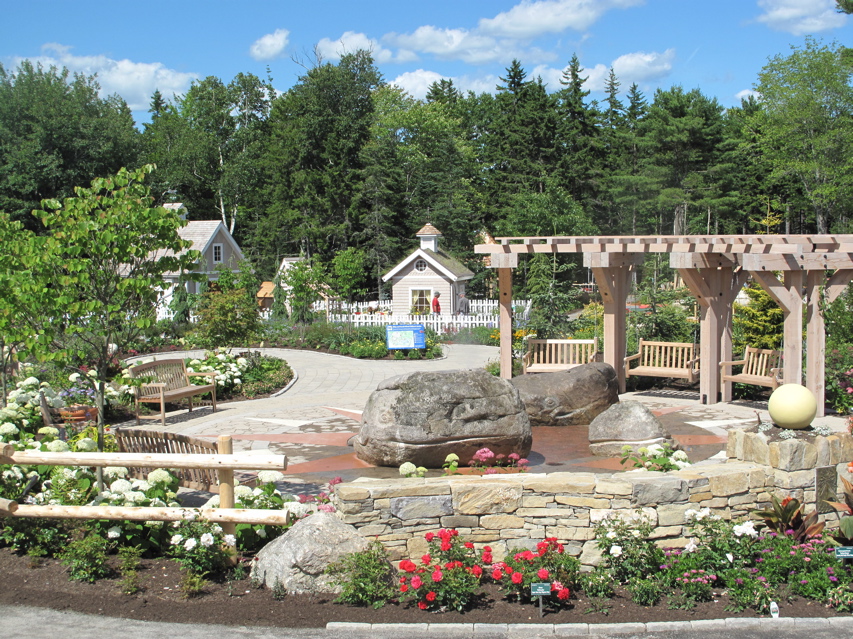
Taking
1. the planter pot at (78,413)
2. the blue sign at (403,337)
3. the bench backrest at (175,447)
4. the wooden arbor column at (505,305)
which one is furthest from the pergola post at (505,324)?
the bench backrest at (175,447)

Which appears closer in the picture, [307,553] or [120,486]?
[307,553]

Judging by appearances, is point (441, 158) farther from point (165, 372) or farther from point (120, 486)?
point (120, 486)

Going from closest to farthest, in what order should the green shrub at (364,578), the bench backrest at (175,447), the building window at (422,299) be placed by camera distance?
the green shrub at (364,578)
the bench backrest at (175,447)
the building window at (422,299)

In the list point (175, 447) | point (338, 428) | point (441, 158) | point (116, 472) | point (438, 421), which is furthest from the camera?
point (441, 158)

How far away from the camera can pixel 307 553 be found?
5.63 metres

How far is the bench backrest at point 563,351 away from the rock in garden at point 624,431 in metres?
5.10

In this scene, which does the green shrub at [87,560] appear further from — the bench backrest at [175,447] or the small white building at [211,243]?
the small white building at [211,243]

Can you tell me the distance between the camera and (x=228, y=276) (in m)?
26.8

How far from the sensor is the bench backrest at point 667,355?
1455cm

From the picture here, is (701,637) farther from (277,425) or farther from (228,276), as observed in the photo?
(228,276)

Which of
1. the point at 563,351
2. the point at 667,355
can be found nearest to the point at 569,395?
the point at 563,351

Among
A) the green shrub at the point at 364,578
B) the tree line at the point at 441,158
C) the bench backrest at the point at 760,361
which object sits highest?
the tree line at the point at 441,158

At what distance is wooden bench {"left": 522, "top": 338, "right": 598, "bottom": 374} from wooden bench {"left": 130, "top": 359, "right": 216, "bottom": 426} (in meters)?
5.89

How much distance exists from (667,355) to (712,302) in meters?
2.28
